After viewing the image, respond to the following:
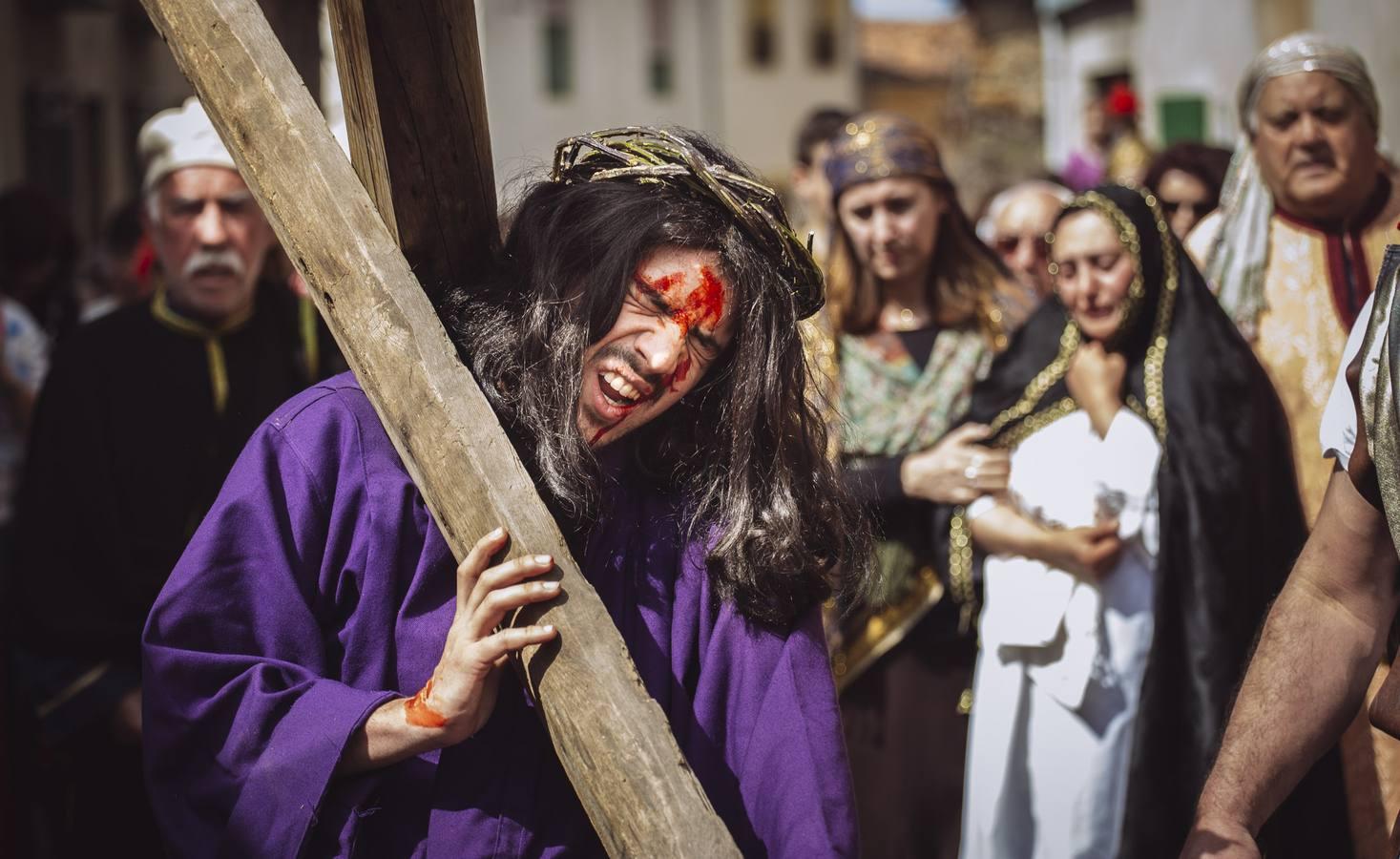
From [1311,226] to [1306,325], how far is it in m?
0.30

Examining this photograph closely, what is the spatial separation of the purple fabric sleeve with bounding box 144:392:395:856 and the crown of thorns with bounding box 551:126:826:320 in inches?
25.8

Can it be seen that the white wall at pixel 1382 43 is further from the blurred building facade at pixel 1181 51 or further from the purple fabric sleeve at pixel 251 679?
the purple fabric sleeve at pixel 251 679

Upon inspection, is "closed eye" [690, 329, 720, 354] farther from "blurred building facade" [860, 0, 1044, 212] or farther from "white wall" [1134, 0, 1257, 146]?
"blurred building facade" [860, 0, 1044, 212]

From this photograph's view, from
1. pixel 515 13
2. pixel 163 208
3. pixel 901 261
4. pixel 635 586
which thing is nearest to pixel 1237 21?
pixel 901 261

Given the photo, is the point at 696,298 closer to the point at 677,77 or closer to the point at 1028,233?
the point at 1028,233

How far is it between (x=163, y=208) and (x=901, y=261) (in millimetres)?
2196

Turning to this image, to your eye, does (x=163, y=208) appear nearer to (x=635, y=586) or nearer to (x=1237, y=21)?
(x=635, y=586)

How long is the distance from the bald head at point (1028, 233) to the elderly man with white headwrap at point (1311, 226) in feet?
5.92

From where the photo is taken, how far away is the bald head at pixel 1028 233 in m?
6.18

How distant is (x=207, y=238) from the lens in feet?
13.5

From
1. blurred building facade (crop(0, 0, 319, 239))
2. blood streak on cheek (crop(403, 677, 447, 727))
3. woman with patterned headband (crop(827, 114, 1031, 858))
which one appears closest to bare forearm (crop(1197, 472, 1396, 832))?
blood streak on cheek (crop(403, 677, 447, 727))

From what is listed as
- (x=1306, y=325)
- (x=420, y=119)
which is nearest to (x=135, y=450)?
(x=420, y=119)

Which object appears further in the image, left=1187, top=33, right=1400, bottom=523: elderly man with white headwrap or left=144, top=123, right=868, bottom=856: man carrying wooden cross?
left=1187, top=33, right=1400, bottom=523: elderly man with white headwrap

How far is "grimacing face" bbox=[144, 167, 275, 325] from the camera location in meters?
4.14
